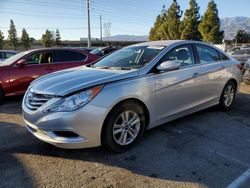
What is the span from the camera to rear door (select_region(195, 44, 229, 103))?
483 cm

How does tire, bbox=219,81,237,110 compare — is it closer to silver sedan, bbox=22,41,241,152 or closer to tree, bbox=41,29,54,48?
silver sedan, bbox=22,41,241,152

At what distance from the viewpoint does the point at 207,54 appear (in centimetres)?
513

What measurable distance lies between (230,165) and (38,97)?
2636mm

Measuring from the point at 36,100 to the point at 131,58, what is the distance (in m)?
1.78

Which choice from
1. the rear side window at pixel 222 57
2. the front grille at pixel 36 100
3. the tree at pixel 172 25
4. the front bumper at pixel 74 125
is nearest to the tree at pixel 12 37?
the tree at pixel 172 25

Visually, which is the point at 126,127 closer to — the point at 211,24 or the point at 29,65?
the point at 29,65

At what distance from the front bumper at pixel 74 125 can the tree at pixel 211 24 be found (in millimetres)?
33922

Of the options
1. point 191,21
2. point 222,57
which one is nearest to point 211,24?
point 191,21

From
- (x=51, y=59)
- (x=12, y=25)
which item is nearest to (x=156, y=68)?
(x=51, y=59)

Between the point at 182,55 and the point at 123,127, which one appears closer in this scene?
the point at 123,127

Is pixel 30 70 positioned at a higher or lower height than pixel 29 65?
lower

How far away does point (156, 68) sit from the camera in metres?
3.93

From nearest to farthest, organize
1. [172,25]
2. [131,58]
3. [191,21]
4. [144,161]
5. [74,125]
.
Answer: [74,125]
[144,161]
[131,58]
[191,21]
[172,25]

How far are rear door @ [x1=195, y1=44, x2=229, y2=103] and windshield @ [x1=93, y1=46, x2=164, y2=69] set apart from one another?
1061 millimetres
